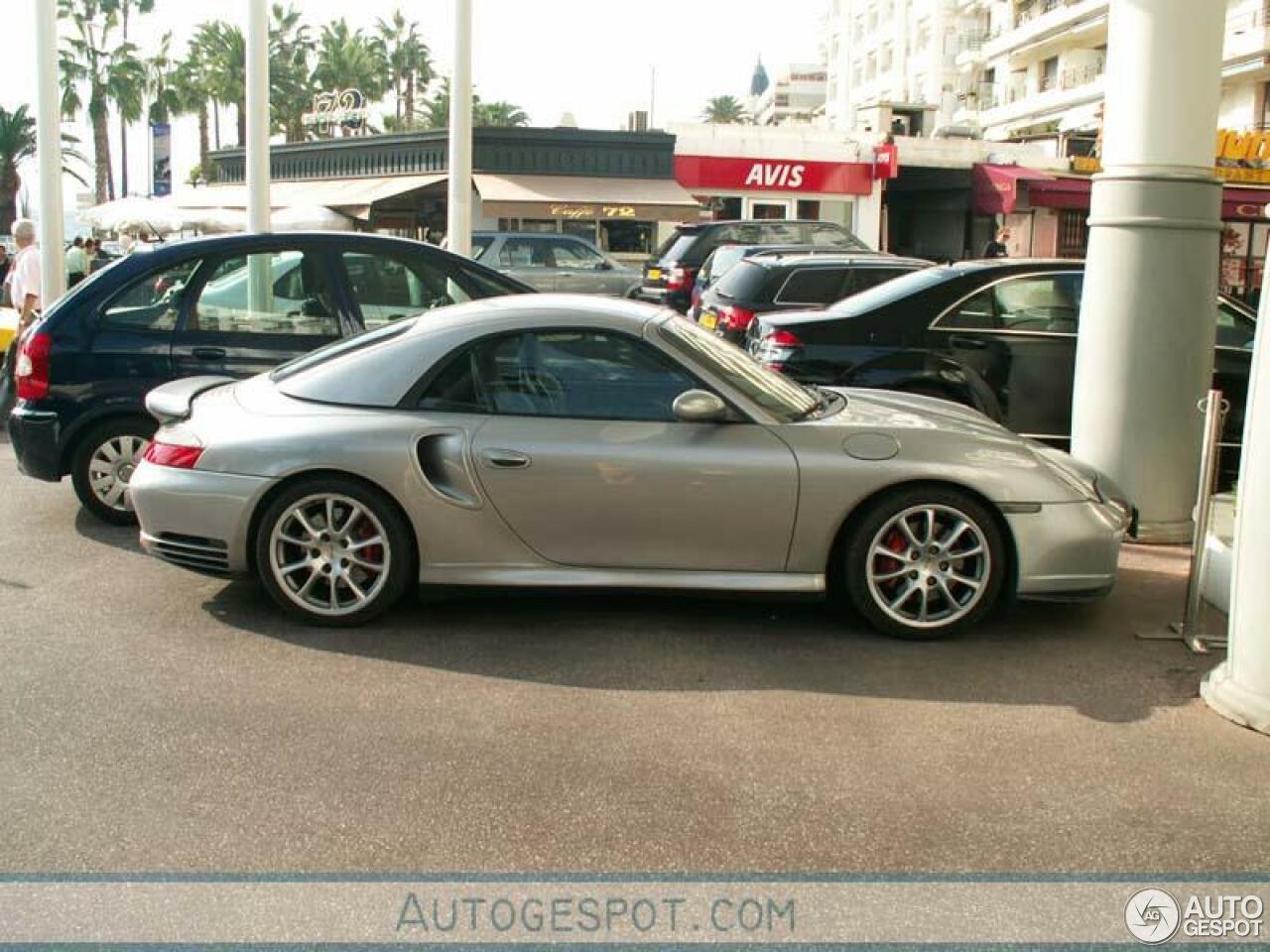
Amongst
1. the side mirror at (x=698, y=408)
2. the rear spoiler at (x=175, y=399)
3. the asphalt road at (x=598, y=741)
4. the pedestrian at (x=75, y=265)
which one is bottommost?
the asphalt road at (x=598, y=741)

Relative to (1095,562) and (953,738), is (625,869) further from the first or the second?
(1095,562)

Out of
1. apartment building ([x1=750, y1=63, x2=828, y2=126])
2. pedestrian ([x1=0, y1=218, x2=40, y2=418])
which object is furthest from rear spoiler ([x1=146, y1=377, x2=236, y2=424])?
apartment building ([x1=750, y1=63, x2=828, y2=126])

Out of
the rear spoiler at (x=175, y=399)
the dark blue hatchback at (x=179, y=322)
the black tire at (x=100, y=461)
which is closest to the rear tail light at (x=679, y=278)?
the dark blue hatchback at (x=179, y=322)

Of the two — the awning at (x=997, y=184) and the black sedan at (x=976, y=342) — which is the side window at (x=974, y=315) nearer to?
the black sedan at (x=976, y=342)

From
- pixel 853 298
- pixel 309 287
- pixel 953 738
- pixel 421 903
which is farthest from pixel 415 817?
pixel 853 298

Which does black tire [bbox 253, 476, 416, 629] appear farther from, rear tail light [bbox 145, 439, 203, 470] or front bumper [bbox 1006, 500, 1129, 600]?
front bumper [bbox 1006, 500, 1129, 600]

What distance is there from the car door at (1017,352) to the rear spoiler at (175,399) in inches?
189

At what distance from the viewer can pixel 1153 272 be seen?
7441mm

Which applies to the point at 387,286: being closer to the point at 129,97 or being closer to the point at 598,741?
the point at 598,741

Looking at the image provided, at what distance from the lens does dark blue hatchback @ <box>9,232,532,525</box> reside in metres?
7.49

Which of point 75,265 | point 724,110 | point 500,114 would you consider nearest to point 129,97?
point 500,114

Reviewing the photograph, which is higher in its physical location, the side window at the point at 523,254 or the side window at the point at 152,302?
the side window at the point at 523,254

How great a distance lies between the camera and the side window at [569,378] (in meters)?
5.79

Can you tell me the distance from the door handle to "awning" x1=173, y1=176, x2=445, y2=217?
26013 mm
